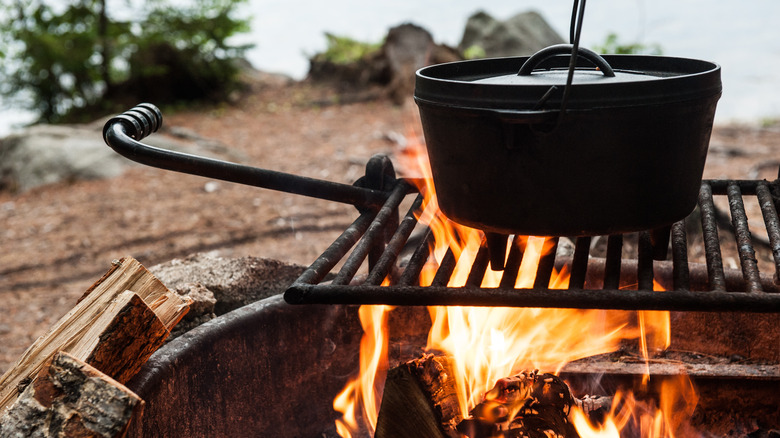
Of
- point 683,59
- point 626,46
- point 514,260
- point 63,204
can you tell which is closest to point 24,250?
point 63,204

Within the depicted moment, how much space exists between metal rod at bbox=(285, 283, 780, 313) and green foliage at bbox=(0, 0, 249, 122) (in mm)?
6975

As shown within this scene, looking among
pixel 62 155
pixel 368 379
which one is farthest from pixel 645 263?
pixel 62 155

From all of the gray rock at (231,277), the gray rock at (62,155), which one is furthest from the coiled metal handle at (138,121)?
the gray rock at (62,155)

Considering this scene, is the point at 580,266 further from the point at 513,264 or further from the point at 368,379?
the point at 368,379

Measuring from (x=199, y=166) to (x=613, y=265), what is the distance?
1.05m

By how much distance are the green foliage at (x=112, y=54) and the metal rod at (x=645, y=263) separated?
7.13 metres

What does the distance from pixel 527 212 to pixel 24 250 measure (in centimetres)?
423

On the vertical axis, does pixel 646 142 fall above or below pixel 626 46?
above

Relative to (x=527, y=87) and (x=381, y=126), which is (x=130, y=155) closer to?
(x=527, y=87)

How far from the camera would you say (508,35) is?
823 cm

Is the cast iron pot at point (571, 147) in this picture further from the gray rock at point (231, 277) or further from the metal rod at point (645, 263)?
the gray rock at point (231, 277)

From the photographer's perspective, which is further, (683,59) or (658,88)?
(683,59)

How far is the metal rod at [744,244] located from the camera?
4.54ft

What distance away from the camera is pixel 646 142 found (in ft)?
4.24
